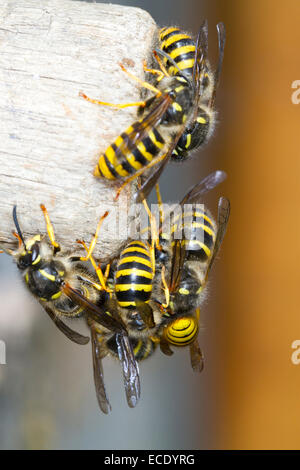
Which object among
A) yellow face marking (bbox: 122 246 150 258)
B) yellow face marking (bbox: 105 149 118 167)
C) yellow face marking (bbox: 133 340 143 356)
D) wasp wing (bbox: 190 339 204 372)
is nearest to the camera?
yellow face marking (bbox: 105 149 118 167)

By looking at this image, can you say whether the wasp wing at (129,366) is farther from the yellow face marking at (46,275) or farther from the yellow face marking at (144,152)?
the yellow face marking at (144,152)

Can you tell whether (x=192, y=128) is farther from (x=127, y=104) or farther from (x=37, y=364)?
(x=37, y=364)

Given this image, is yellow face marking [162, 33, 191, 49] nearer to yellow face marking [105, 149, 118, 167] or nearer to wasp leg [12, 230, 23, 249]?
yellow face marking [105, 149, 118, 167]

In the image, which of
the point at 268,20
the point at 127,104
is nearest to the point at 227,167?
the point at 268,20

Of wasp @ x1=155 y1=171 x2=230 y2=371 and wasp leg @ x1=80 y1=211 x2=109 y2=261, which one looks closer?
wasp leg @ x1=80 y1=211 x2=109 y2=261

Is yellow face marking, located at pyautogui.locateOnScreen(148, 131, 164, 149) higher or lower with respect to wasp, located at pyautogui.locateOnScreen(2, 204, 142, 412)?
higher

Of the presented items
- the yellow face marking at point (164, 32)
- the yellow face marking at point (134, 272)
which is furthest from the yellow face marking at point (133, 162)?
the yellow face marking at point (164, 32)

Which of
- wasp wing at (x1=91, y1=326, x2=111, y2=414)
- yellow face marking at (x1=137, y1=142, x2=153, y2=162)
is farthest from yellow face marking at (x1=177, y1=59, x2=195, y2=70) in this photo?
wasp wing at (x1=91, y1=326, x2=111, y2=414)
